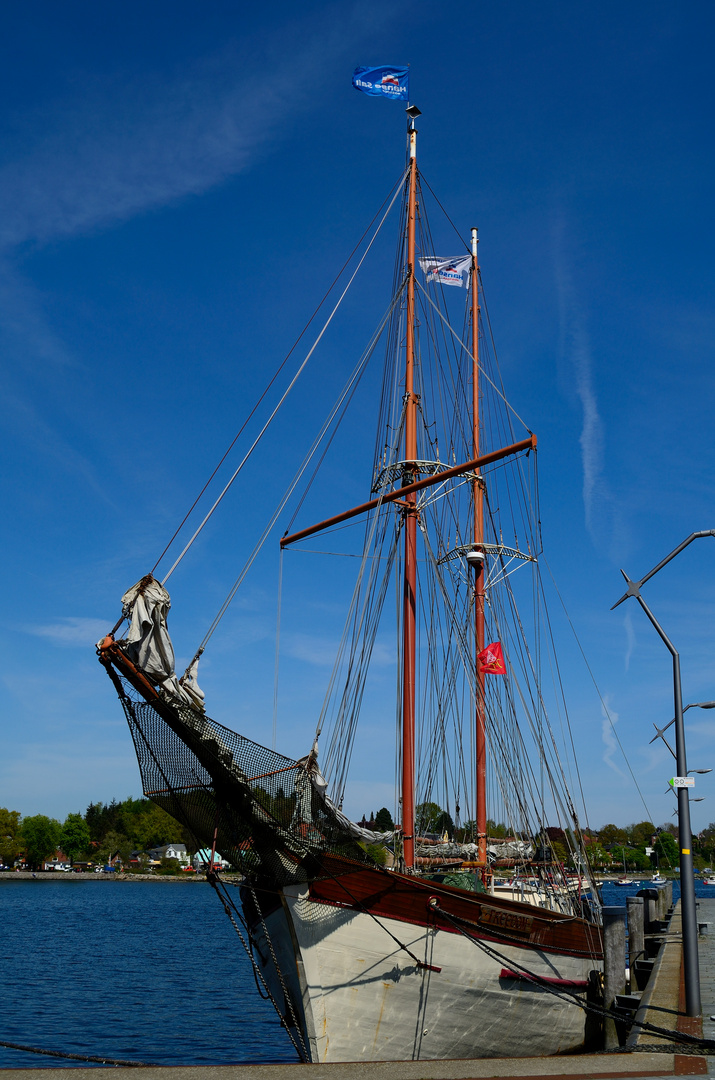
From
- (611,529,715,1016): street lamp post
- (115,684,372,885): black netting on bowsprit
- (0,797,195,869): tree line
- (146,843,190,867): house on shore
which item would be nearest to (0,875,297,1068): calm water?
(115,684,372,885): black netting on bowsprit

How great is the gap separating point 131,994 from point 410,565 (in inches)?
860

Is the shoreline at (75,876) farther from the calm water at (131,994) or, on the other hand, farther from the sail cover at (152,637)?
the sail cover at (152,637)

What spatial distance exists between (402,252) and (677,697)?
18.4 meters

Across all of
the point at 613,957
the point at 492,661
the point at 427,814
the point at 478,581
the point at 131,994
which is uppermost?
the point at 478,581

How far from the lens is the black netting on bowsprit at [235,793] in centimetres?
1497

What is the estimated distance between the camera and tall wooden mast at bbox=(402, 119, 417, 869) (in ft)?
67.5

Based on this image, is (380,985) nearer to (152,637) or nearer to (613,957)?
(613,957)

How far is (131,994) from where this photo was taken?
3297cm

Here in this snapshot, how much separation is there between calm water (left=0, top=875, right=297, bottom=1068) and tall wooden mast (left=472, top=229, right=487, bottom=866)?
9.40 meters

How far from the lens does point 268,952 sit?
1795cm

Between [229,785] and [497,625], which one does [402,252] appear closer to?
[497,625]

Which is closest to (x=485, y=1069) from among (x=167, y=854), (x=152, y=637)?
(x=152, y=637)

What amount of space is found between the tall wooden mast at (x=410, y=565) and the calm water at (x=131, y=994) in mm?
7870

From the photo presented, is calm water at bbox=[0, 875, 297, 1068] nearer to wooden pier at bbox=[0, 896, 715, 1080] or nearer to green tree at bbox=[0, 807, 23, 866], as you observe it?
wooden pier at bbox=[0, 896, 715, 1080]
